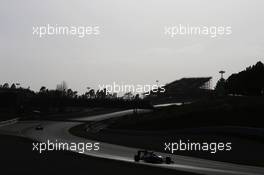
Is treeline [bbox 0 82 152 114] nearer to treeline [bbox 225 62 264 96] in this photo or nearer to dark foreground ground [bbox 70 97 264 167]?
treeline [bbox 225 62 264 96]

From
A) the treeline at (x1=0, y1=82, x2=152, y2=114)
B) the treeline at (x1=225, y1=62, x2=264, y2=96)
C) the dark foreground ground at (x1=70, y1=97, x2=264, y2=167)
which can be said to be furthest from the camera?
the treeline at (x1=0, y1=82, x2=152, y2=114)

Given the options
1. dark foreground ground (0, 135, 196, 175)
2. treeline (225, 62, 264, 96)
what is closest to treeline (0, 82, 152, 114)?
treeline (225, 62, 264, 96)

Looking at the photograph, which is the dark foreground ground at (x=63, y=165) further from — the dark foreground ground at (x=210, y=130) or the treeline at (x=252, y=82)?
the treeline at (x=252, y=82)

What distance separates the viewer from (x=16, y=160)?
49625mm

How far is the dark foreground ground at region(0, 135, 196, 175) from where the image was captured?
4147cm

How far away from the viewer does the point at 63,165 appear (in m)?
45.7

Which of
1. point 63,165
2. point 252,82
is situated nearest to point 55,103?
point 252,82

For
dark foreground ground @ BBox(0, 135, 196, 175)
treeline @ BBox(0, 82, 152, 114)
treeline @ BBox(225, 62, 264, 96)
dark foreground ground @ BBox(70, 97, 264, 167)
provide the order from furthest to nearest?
treeline @ BBox(0, 82, 152, 114) → treeline @ BBox(225, 62, 264, 96) → dark foreground ground @ BBox(70, 97, 264, 167) → dark foreground ground @ BBox(0, 135, 196, 175)

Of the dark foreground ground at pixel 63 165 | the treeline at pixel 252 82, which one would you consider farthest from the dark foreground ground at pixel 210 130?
the treeline at pixel 252 82

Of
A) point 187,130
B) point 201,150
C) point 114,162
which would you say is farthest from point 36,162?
point 187,130

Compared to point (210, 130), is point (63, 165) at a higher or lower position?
higher

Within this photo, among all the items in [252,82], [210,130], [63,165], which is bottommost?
[210,130]

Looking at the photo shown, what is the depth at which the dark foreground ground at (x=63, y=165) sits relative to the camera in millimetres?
41469

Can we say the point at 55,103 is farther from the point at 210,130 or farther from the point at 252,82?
Answer: the point at 210,130
